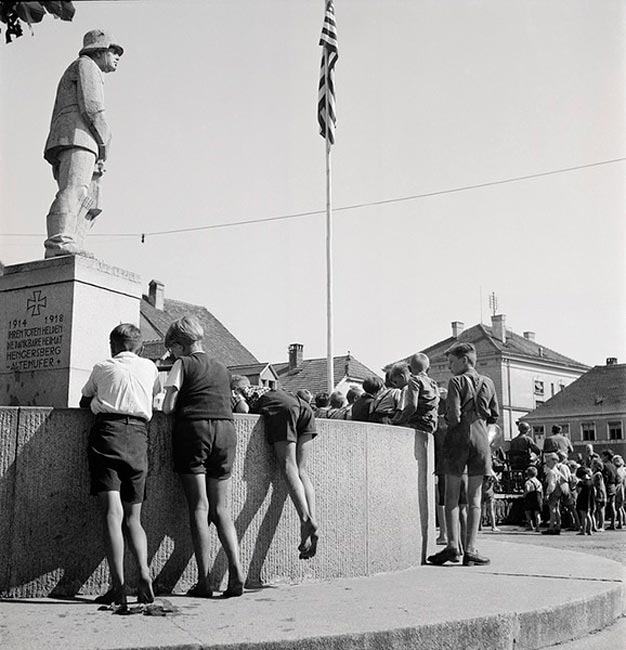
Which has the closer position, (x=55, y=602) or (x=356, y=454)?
(x=55, y=602)

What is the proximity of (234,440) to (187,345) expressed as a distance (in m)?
0.71

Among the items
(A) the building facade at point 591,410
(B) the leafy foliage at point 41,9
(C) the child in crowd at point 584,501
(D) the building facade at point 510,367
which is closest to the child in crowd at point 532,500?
(C) the child in crowd at point 584,501

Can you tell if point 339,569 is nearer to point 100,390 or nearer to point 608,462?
point 100,390

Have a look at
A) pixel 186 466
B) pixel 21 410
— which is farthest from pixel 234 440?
pixel 21 410

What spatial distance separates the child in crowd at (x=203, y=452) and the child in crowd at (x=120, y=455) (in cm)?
26

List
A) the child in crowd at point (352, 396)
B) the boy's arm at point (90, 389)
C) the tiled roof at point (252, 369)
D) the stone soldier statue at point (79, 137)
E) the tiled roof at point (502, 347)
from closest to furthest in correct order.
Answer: the boy's arm at point (90, 389) < the stone soldier statue at point (79, 137) < the child in crowd at point (352, 396) < the tiled roof at point (252, 369) < the tiled roof at point (502, 347)

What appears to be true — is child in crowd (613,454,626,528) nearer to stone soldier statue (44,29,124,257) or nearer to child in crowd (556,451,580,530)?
child in crowd (556,451,580,530)

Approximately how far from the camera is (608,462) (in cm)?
2069

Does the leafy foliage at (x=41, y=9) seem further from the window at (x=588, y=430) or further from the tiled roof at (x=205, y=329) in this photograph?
the window at (x=588, y=430)

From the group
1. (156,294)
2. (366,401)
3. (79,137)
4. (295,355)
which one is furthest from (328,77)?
(295,355)

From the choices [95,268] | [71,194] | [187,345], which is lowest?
[187,345]

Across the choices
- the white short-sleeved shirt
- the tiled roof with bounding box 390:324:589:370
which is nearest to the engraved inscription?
the white short-sleeved shirt

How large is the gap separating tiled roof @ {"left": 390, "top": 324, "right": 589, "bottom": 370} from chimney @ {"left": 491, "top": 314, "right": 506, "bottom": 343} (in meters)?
0.39

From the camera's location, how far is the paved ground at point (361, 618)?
446 centimetres
